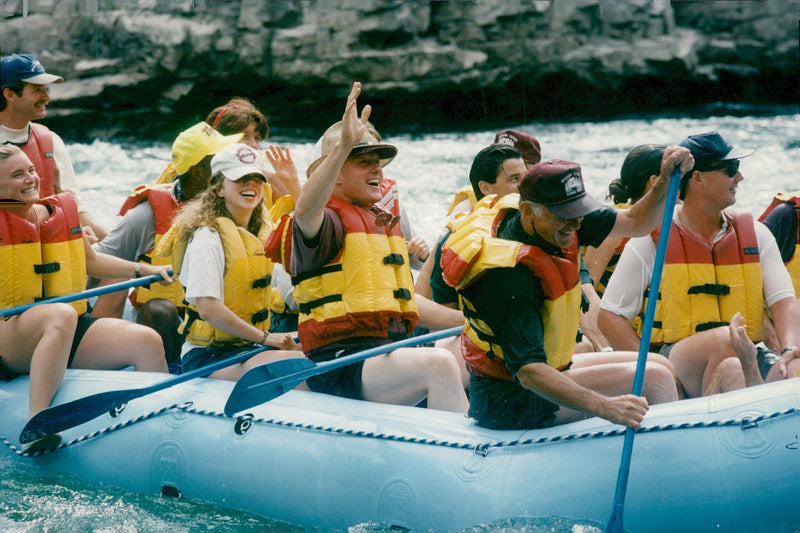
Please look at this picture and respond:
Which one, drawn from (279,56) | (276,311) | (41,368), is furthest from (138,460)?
(279,56)

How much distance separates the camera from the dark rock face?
54.3ft

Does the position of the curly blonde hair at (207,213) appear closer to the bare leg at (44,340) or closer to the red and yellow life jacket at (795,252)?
the bare leg at (44,340)

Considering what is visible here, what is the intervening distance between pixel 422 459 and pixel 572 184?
868 mm

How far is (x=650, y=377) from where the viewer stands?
2850 millimetres

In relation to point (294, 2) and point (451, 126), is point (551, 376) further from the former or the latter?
point (294, 2)

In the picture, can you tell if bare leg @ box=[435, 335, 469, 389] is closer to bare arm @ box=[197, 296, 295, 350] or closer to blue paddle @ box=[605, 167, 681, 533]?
bare arm @ box=[197, 296, 295, 350]

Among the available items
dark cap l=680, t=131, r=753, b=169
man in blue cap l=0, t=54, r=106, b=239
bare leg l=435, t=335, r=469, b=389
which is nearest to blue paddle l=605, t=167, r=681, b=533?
dark cap l=680, t=131, r=753, b=169

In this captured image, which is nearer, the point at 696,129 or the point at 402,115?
the point at 696,129

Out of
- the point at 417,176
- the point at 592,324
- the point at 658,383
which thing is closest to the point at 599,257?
the point at 592,324

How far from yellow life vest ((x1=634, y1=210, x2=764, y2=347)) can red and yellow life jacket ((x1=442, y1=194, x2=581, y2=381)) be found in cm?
66

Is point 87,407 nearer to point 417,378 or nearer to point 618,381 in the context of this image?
point 417,378

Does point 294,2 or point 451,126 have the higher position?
point 294,2

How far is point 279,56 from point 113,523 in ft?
47.3

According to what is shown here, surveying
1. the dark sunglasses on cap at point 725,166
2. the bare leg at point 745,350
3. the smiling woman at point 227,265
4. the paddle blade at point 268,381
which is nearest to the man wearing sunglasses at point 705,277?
the dark sunglasses on cap at point 725,166
